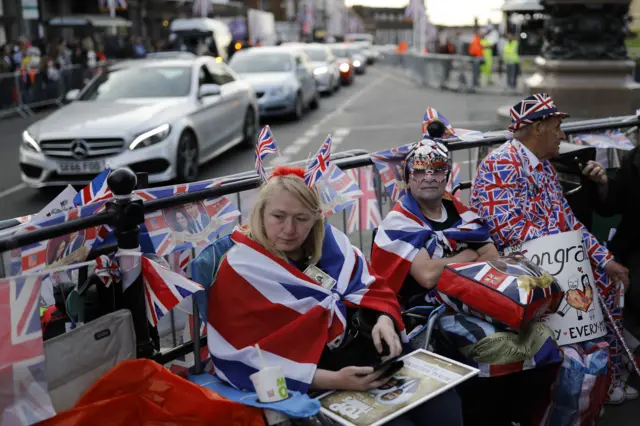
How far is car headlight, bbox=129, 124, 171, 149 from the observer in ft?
31.1

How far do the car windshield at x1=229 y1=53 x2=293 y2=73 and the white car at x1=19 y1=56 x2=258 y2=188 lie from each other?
18.5ft

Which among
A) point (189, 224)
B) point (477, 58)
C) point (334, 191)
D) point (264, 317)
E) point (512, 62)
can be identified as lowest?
point (512, 62)

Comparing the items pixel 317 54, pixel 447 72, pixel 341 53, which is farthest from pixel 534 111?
pixel 341 53

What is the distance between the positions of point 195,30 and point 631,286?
3454cm

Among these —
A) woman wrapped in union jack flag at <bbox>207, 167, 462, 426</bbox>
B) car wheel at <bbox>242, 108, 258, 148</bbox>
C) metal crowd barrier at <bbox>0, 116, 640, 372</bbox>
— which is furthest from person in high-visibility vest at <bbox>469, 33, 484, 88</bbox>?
woman wrapped in union jack flag at <bbox>207, 167, 462, 426</bbox>

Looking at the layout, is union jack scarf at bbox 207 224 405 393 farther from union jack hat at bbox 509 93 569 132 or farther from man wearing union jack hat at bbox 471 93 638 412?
union jack hat at bbox 509 93 569 132

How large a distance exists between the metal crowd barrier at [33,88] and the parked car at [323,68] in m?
7.44

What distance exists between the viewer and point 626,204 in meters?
4.77

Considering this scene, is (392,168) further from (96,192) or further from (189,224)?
(96,192)

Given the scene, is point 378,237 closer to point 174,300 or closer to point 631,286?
point 174,300

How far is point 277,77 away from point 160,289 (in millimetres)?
15054

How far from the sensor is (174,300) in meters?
2.91

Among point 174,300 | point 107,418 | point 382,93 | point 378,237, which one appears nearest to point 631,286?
point 378,237

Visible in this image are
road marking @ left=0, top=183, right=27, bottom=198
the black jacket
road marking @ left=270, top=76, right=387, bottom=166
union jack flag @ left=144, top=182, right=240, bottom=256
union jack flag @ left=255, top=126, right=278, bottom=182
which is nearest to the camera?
union jack flag @ left=255, top=126, right=278, bottom=182
